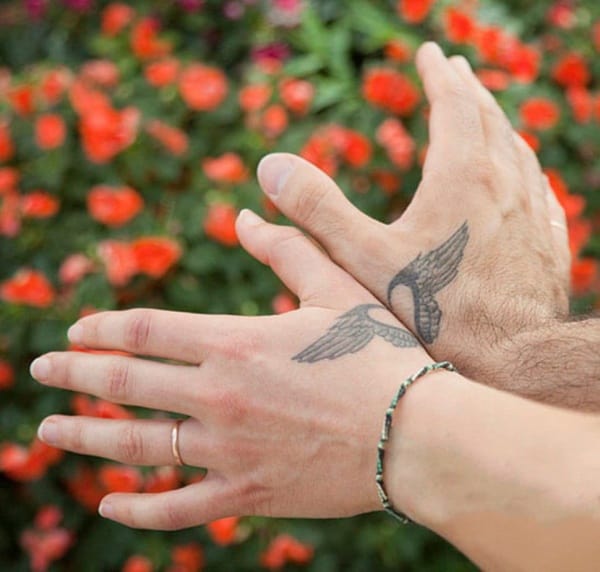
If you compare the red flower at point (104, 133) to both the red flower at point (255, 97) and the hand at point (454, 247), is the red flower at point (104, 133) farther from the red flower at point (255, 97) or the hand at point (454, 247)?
the hand at point (454, 247)

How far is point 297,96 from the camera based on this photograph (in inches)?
95.0

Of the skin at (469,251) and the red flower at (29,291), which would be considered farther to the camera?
the red flower at (29,291)

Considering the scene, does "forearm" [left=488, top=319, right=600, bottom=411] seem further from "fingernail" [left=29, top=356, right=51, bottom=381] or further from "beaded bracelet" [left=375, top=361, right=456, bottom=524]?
"fingernail" [left=29, top=356, right=51, bottom=381]

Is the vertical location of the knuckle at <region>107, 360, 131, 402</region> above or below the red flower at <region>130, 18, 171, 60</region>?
above

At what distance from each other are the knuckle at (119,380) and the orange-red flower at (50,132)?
124 centimetres

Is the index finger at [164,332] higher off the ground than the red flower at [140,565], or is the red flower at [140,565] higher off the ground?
the index finger at [164,332]

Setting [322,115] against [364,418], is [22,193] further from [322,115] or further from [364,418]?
[364,418]

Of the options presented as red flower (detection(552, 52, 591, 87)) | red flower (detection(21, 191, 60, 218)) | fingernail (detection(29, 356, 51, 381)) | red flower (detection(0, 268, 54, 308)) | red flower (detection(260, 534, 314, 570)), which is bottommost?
red flower (detection(260, 534, 314, 570))

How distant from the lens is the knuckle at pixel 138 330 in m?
1.30

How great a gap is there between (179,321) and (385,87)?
4.21 feet

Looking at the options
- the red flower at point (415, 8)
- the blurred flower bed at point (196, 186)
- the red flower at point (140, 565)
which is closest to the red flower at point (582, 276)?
the blurred flower bed at point (196, 186)

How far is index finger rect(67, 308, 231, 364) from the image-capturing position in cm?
127

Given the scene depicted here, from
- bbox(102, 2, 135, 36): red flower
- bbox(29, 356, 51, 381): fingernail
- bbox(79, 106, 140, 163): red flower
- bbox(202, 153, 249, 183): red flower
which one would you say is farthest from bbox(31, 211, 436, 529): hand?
bbox(102, 2, 135, 36): red flower

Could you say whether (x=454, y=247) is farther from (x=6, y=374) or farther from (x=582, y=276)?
(x=6, y=374)
